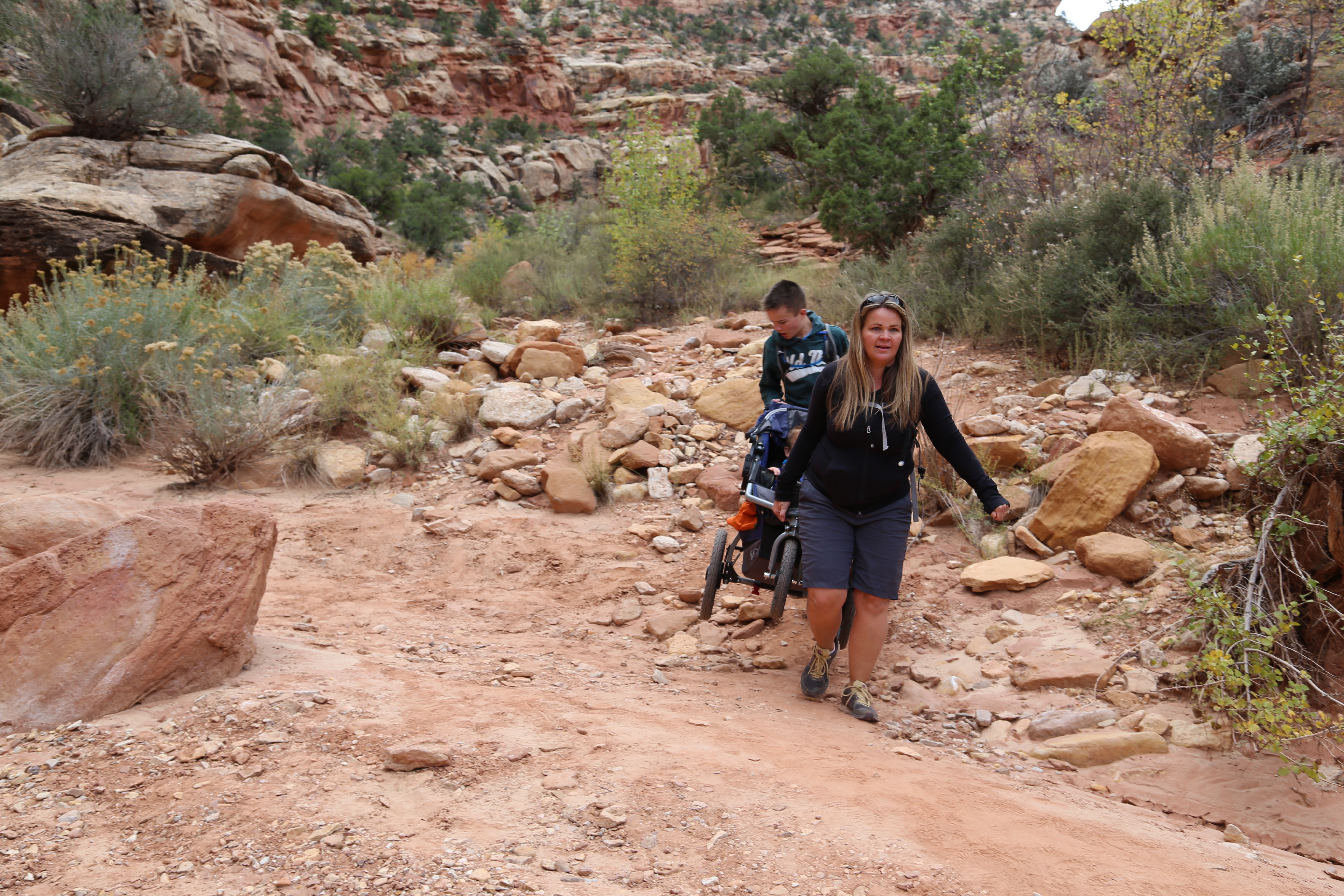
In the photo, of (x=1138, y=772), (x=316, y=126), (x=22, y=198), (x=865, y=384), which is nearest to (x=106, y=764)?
(x=865, y=384)

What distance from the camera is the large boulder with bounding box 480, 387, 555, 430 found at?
282 inches

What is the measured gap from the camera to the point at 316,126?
100 ft

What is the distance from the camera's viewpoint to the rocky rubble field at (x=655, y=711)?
2145 millimetres

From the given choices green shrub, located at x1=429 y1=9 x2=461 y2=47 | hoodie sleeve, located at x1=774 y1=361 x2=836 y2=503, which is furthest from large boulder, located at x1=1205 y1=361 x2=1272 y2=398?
green shrub, located at x1=429 y1=9 x2=461 y2=47

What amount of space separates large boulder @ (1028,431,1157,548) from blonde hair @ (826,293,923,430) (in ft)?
5.54

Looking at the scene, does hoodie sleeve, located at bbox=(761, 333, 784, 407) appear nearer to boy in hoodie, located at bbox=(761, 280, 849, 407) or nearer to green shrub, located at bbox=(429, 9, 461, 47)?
boy in hoodie, located at bbox=(761, 280, 849, 407)

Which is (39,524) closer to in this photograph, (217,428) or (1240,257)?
(217,428)

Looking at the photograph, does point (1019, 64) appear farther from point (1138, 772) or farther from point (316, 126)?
point (316, 126)

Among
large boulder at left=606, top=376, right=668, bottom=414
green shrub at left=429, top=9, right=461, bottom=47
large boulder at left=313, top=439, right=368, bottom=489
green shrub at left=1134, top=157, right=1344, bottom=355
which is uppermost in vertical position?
green shrub at left=429, top=9, right=461, bottom=47

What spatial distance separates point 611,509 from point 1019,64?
Answer: 52.2ft

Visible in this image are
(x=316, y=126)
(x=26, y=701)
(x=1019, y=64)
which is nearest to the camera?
(x=26, y=701)

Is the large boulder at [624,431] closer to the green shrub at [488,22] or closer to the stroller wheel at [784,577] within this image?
the stroller wheel at [784,577]

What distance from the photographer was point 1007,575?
4359 millimetres

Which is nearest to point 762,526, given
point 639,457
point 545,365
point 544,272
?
point 639,457
